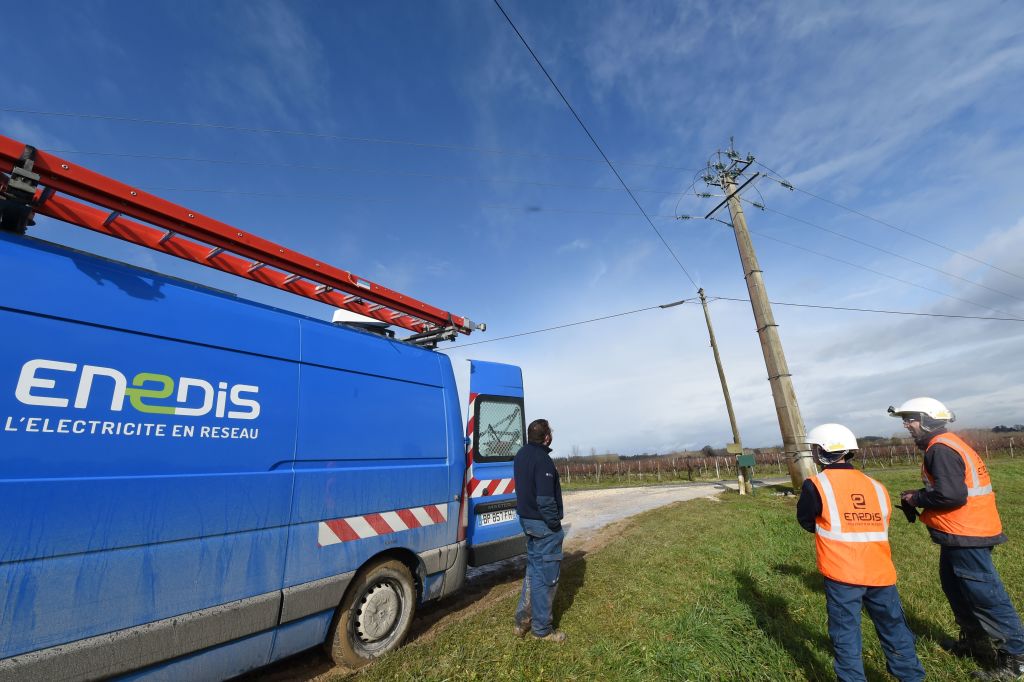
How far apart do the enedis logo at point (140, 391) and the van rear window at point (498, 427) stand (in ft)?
9.24

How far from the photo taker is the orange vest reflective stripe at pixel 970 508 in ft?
10.9

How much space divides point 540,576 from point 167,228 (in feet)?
Answer: 13.4

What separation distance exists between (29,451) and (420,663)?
283 cm

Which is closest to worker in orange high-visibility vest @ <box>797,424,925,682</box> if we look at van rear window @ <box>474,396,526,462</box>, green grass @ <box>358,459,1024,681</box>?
green grass @ <box>358,459,1024,681</box>

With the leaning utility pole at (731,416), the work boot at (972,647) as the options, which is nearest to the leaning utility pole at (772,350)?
the leaning utility pole at (731,416)

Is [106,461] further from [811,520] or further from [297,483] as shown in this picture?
[811,520]

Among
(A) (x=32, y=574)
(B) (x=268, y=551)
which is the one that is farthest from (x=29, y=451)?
(B) (x=268, y=551)

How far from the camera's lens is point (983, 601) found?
128 inches

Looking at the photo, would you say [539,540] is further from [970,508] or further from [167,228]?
[167,228]

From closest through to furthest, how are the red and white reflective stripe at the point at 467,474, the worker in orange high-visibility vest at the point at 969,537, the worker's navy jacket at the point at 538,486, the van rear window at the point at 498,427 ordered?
the worker in orange high-visibility vest at the point at 969,537, the worker's navy jacket at the point at 538,486, the red and white reflective stripe at the point at 467,474, the van rear window at the point at 498,427

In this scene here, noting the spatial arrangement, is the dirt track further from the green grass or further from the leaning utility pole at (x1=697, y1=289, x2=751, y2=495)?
the leaning utility pole at (x1=697, y1=289, x2=751, y2=495)

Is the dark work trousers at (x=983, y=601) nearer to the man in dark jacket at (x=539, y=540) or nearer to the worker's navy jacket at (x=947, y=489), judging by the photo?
the worker's navy jacket at (x=947, y=489)

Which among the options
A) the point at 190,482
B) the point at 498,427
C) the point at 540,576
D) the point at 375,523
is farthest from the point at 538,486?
→ the point at 190,482

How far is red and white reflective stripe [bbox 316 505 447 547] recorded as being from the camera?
348 centimetres
